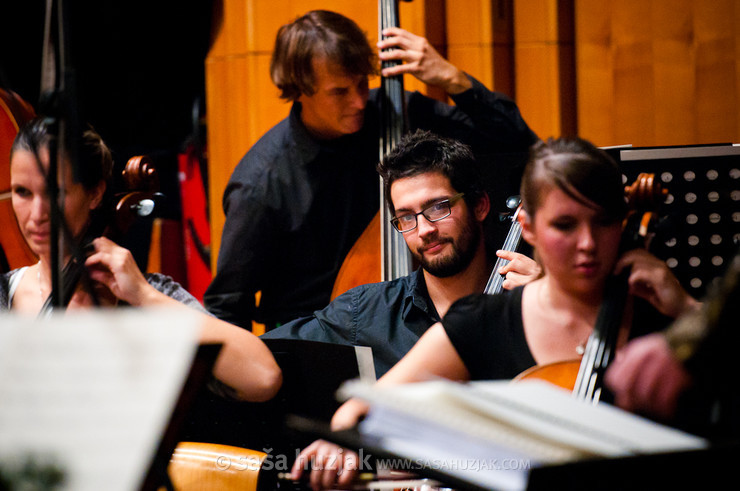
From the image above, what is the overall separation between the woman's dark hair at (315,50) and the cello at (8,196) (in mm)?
786

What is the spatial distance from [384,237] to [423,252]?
0.33 meters

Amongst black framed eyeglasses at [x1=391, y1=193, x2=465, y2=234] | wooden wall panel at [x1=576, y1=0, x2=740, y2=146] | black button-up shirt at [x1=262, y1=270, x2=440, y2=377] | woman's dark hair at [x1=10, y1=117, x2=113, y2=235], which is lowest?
black button-up shirt at [x1=262, y1=270, x2=440, y2=377]

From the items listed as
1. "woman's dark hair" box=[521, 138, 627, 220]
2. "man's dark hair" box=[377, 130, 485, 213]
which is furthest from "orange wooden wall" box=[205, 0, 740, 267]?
"woman's dark hair" box=[521, 138, 627, 220]

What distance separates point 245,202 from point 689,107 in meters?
1.61

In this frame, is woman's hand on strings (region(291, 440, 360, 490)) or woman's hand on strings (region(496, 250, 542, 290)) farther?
woman's hand on strings (region(496, 250, 542, 290))

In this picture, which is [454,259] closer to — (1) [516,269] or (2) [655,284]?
(1) [516,269]

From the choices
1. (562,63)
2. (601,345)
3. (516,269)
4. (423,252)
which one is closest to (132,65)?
(423,252)

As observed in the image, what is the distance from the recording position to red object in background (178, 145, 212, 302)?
10.1ft

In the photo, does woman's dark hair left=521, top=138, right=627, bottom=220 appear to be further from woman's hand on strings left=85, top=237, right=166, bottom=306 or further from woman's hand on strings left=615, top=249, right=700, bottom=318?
woman's hand on strings left=85, top=237, right=166, bottom=306

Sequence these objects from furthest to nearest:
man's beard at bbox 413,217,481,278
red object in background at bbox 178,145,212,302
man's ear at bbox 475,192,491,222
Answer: red object in background at bbox 178,145,212,302 < man's ear at bbox 475,192,491,222 < man's beard at bbox 413,217,481,278

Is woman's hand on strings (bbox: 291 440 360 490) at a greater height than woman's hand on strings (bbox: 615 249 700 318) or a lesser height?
lesser

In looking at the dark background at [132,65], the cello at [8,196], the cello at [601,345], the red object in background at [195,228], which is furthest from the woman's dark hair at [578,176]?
the red object in background at [195,228]

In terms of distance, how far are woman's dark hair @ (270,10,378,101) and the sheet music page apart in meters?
1.62

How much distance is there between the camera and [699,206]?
5.34ft
